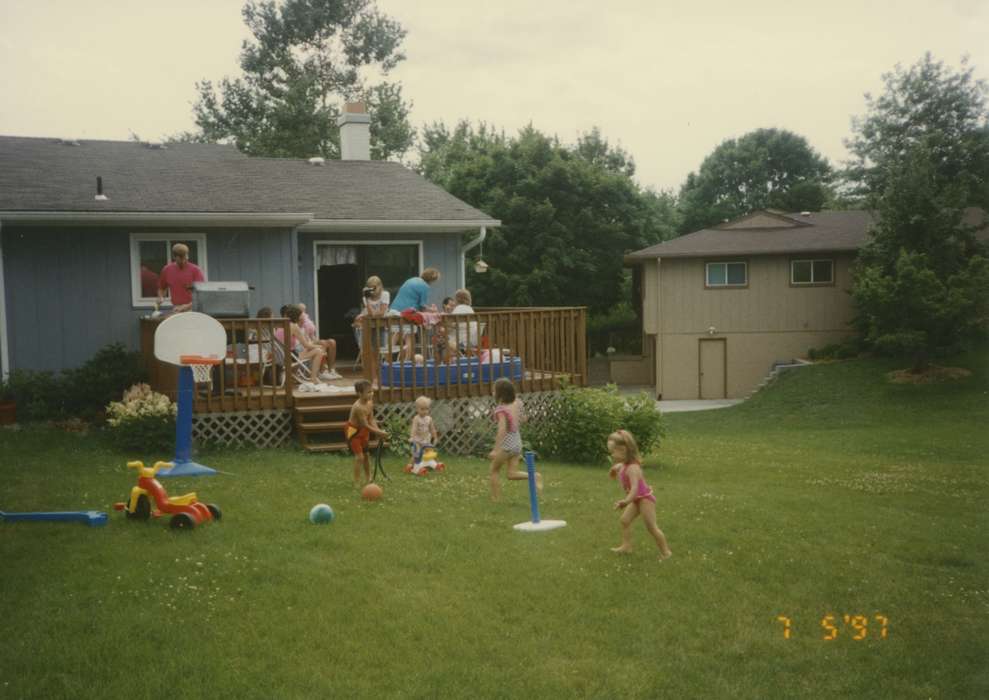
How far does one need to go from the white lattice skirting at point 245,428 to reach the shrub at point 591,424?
3433 mm

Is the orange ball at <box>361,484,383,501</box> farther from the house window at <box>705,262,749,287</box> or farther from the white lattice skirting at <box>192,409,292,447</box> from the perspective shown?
the house window at <box>705,262,749,287</box>

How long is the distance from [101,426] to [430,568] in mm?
7758

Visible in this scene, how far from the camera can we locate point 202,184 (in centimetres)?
1583

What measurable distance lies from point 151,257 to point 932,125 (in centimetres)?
2480

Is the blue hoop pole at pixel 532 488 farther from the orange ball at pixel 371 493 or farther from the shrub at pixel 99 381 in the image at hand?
the shrub at pixel 99 381

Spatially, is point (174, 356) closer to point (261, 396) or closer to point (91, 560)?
point (261, 396)

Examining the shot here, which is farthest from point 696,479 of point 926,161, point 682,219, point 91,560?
point 682,219

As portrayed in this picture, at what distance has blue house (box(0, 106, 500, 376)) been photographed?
45.0 feet

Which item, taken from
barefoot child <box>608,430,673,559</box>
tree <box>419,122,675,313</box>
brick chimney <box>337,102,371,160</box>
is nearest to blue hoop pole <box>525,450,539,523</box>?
barefoot child <box>608,430,673,559</box>

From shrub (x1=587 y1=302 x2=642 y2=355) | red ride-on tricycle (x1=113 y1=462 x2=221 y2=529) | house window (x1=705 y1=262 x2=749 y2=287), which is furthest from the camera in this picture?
shrub (x1=587 y1=302 x2=642 y2=355)

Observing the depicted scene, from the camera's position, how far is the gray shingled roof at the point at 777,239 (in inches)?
1086

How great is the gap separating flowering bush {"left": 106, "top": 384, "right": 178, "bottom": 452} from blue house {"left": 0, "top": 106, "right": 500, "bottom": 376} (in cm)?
345

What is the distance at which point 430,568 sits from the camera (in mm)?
6660

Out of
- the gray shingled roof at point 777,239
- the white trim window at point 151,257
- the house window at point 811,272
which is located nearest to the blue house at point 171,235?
the white trim window at point 151,257
